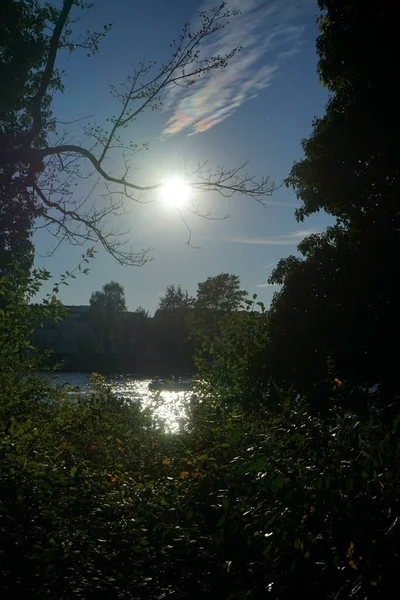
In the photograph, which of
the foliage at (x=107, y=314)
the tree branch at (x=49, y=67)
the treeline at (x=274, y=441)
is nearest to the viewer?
the treeline at (x=274, y=441)

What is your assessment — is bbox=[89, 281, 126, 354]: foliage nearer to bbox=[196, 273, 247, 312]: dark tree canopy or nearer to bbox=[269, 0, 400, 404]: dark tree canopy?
bbox=[196, 273, 247, 312]: dark tree canopy

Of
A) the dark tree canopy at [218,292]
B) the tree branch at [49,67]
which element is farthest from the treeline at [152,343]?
the tree branch at [49,67]

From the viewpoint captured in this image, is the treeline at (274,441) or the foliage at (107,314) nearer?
the treeline at (274,441)

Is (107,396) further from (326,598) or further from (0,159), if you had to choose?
(326,598)

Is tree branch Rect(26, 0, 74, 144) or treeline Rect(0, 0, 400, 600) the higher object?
tree branch Rect(26, 0, 74, 144)

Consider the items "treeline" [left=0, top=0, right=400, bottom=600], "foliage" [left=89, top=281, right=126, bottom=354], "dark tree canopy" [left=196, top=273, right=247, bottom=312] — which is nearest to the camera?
"treeline" [left=0, top=0, right=400, bottom=600]

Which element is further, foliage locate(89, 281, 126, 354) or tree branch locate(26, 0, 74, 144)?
foliage locate(89, 281, 126, 354)

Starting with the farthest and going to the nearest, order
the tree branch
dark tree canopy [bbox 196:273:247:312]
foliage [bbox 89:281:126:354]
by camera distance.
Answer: foliage [bbox 89:281:126:354]
dark tree canopy [bbox 196:273:247:312]
the tree branch

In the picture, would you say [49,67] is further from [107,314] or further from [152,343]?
[107,314]

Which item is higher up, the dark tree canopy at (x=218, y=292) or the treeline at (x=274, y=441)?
the dark tree canopy at (x=218, y=292)

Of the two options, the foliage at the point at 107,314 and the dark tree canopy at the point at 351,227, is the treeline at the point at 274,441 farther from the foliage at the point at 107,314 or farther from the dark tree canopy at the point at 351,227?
the foliage at the point at 107,314

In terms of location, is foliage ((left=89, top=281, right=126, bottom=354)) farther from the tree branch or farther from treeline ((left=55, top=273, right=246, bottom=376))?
the tree branch

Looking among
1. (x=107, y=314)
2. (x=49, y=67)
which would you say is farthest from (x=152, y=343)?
(x=49, y=67)

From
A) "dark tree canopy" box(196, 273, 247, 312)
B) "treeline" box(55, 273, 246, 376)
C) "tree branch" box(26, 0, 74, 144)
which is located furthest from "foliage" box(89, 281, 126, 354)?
"tree branch" box(26, 0, 74, 144)
